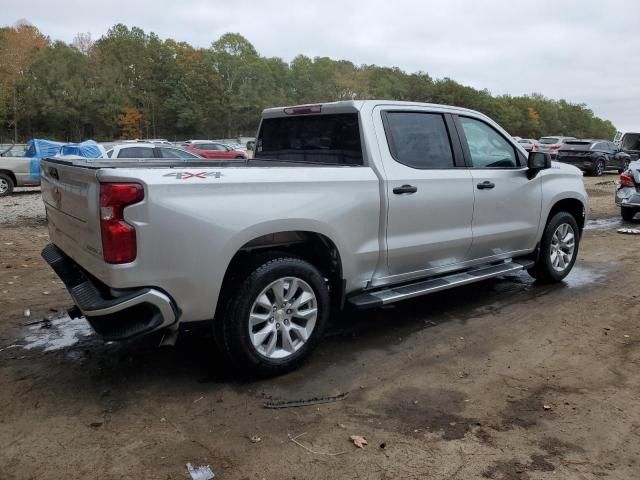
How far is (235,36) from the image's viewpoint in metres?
96.2

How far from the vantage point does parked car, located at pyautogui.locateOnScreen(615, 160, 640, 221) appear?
424 inches

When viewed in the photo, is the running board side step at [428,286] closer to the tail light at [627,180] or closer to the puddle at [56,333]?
the puddle at [56,333]

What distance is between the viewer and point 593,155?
925 inches

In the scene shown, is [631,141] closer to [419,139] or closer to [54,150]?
[419,139]

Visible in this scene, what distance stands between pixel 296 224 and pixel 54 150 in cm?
1529

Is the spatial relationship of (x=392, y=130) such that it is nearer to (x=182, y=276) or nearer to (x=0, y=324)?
(x=182, y=276)

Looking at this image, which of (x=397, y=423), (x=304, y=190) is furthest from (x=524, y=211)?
(x=397, y=423)

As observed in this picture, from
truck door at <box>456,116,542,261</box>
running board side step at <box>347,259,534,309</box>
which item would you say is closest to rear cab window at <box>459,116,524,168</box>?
truck door at <box>456,116,542,261</box>

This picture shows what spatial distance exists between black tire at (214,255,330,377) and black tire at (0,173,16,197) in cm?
1448

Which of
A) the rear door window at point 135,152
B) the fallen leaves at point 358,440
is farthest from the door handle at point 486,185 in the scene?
the rear door window at point 135,152

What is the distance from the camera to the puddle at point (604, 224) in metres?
10.6

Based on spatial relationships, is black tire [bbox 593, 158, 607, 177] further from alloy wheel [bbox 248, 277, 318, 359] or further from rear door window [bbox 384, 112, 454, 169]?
alloy wheel [bbox 248, 277, 318, 359]

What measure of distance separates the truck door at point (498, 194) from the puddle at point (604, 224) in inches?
221

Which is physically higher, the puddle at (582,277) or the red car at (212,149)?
the red car at (212,149)
